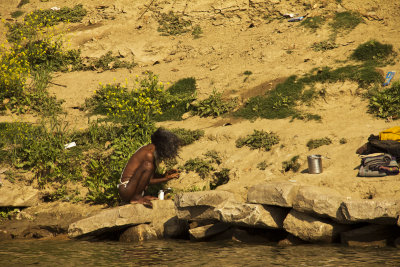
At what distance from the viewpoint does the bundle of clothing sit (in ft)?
23.9

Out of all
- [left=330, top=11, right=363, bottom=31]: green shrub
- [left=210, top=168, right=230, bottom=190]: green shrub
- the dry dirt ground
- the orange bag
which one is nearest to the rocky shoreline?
the dry dirt ground

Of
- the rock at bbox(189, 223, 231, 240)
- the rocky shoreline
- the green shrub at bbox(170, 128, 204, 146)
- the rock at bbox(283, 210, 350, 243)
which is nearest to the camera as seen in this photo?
the rocky shoreline

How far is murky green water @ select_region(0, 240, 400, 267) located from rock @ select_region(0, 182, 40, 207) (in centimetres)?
153

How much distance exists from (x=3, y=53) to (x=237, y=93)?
7376mm

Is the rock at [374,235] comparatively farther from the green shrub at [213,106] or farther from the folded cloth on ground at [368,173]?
the green shrub at [213,106]

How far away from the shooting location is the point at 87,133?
11391 mm

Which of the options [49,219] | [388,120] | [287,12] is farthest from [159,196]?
[287,12]

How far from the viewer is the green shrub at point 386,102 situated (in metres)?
9.88

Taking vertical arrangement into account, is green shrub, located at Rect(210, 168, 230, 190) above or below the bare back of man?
below

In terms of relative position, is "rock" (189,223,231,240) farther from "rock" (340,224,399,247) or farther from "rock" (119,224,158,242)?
"rock" (340,224,399,247)

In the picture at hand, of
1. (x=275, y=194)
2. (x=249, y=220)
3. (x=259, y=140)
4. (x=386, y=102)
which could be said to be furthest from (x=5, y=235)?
(x=386, y=102)

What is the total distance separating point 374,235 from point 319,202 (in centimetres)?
82

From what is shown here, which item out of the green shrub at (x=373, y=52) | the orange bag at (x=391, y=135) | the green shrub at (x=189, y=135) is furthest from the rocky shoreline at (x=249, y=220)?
the green shrub at (x=373, y=52)

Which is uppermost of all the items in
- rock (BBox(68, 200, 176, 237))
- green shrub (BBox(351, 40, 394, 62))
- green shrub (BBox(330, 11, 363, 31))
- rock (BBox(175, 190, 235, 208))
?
green shrub (BBox(330, 11, 363, 31))
